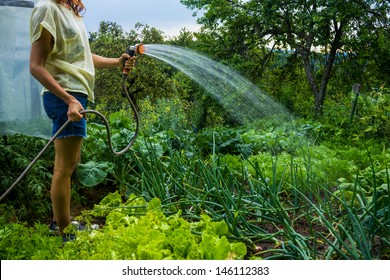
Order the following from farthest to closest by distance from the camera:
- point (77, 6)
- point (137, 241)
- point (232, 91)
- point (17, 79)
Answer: point (232, 91), point (17, 79), point (77, 6), point (137, 241)

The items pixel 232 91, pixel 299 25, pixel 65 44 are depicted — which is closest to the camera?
pixel 65 44

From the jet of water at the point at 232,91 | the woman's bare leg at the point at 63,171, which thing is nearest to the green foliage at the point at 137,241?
the woman's bare leg at the point at 63,171

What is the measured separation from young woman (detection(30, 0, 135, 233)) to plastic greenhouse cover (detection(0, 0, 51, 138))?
103 centimetres

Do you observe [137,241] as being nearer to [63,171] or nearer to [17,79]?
[63,171]

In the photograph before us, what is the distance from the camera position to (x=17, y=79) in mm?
3473

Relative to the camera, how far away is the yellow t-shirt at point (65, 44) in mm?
2266

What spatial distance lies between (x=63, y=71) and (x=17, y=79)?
4.00 feet

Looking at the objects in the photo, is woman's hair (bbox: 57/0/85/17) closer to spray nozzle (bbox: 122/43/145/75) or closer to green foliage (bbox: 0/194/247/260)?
spray nozzle (bbox: 122/43/145/75)

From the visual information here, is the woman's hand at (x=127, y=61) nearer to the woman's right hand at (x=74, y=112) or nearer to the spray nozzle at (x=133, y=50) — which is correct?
the spray nozzle at (x=133, y=50)

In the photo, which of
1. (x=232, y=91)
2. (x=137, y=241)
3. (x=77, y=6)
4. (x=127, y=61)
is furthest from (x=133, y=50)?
(x=232, y=91)

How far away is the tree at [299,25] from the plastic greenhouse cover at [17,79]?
7.77 metres

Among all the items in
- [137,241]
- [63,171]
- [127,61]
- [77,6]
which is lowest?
[137,241]
